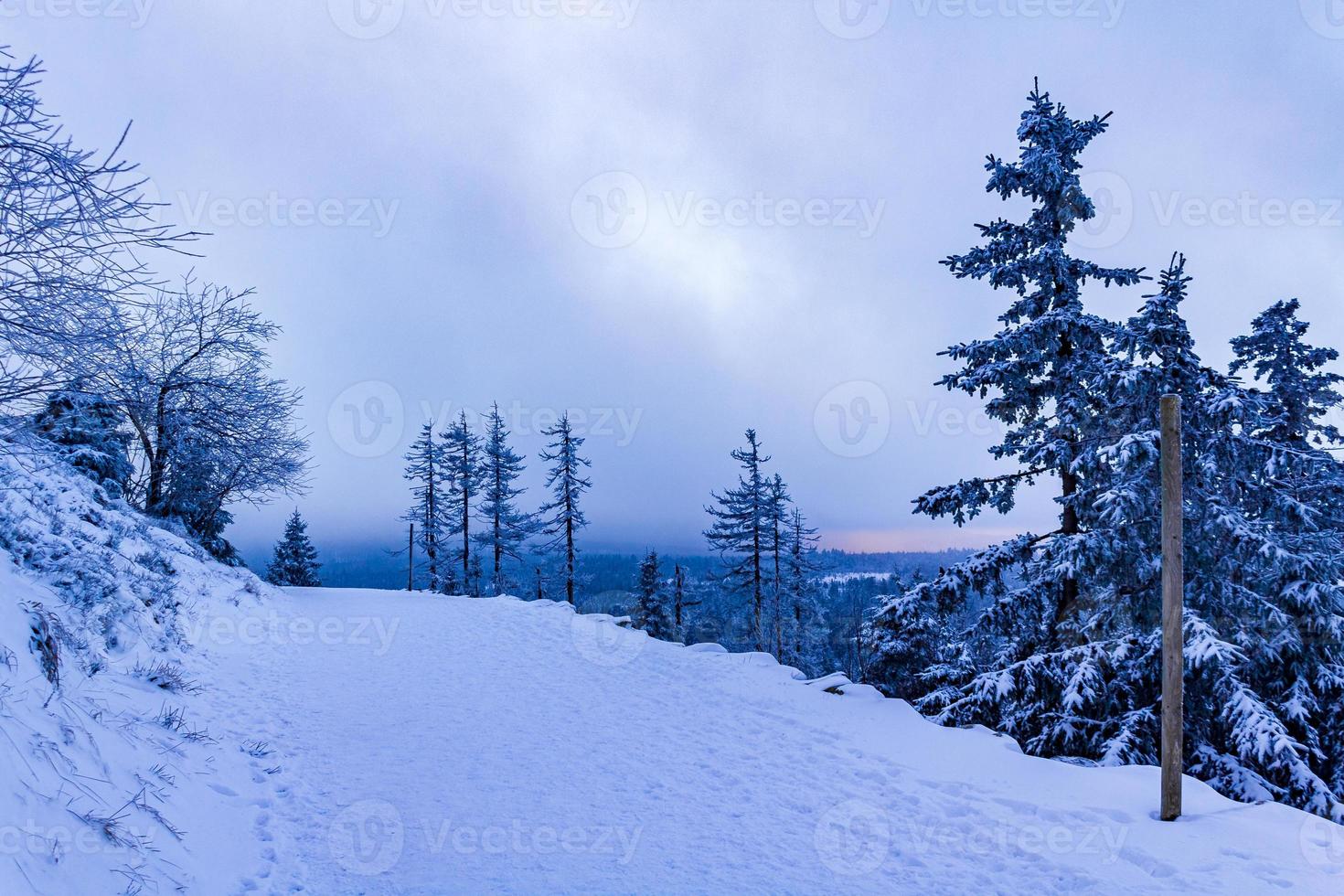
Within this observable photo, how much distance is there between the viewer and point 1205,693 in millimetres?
8336

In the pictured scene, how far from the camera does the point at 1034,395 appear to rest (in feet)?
33.6

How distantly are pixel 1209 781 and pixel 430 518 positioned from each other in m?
37.7

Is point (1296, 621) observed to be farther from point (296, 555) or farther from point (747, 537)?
point (296, 555)

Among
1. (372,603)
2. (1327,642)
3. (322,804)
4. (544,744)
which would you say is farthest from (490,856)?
(372,603)

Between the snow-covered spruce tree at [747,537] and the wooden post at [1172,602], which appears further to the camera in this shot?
the snow-covered spruce tree at [747,537]

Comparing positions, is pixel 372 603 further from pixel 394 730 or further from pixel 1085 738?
pixel 1085 738

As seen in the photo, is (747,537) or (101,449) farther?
(747,537)

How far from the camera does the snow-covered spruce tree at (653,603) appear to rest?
98.1 feet

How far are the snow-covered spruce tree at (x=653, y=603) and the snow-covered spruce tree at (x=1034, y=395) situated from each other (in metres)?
20.6

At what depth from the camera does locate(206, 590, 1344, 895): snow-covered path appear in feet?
13.6

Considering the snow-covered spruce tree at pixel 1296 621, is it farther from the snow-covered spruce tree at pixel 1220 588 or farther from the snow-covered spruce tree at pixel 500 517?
the snow-covered spruce tree at pixel 500 517

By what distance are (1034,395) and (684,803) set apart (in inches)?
355

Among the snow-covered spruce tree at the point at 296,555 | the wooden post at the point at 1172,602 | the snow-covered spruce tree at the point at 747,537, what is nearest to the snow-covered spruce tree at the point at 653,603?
the snow-covered spruce tree at the point at 747,537

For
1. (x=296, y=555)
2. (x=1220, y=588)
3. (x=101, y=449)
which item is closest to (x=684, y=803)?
(x=1220, y=588)
